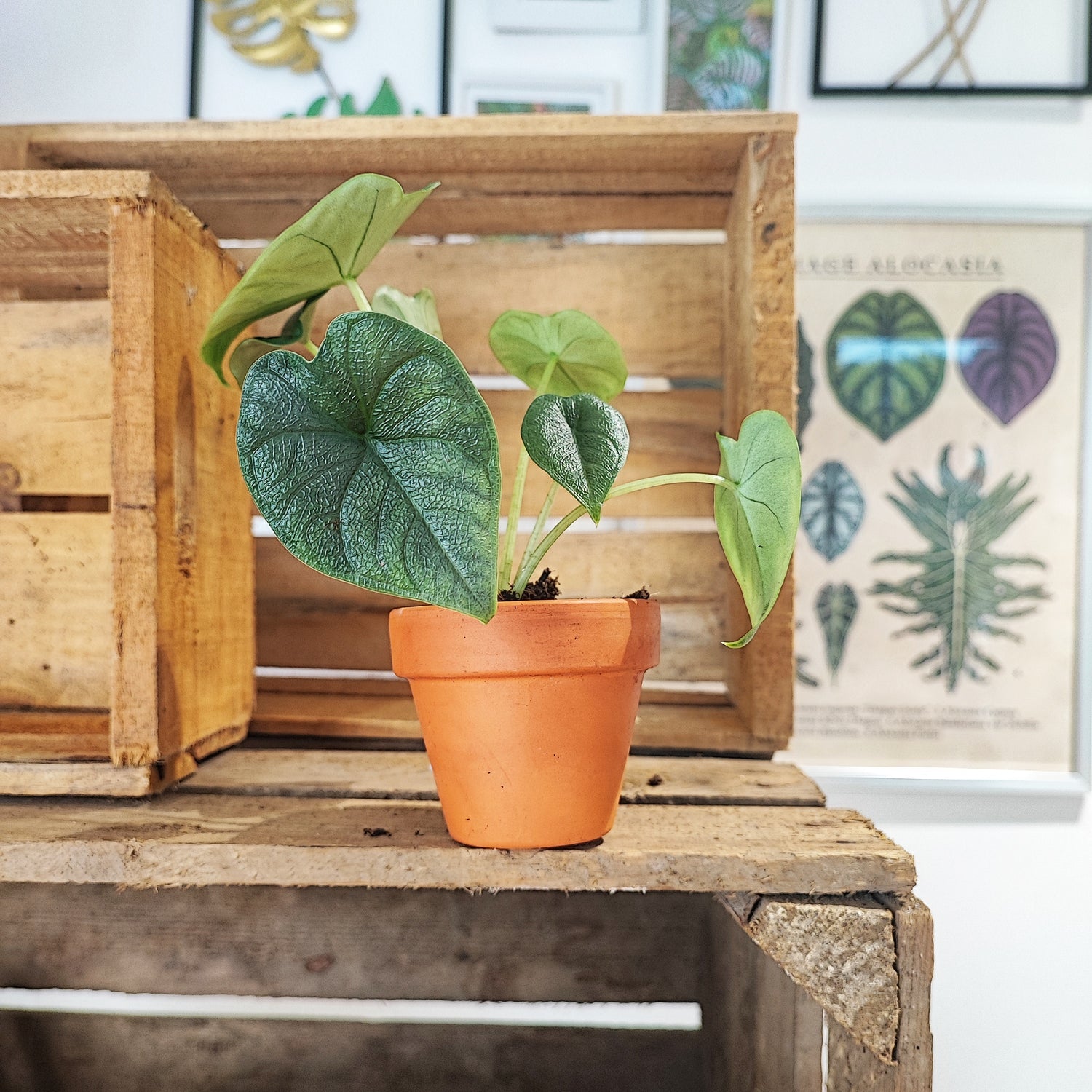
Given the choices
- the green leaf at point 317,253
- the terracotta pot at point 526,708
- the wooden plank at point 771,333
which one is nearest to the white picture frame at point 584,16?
the wooden plank at point 771,333

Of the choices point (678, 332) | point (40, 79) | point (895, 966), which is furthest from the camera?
point (40, 79)

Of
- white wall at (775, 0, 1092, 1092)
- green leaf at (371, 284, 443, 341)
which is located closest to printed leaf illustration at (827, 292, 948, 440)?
white wall at (775, 0, 1092, 1092)

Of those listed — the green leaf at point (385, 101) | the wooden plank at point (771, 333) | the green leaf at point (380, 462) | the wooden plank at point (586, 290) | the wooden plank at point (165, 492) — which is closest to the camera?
the green leaf at point (380, 462)

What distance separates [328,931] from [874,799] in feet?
2.77

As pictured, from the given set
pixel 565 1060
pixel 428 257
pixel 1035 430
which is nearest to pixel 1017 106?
pixel 1035 430

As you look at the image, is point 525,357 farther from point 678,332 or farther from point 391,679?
point 391,679

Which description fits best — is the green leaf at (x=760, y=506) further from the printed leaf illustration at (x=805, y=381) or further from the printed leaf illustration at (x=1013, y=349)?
the printed leaf illustration at (x=1013, y=349)

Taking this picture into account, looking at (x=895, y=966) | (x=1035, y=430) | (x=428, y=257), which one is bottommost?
(x=895, y=966)

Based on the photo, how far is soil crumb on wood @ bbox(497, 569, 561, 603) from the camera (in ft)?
1.88

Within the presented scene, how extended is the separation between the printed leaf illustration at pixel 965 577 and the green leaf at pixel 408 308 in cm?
91

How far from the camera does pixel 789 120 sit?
80 cm

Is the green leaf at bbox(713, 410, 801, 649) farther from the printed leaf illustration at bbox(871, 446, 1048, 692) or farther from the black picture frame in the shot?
the black picture frame

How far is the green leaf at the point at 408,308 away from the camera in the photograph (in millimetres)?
683

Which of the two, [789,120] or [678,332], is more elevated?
[789,120]
